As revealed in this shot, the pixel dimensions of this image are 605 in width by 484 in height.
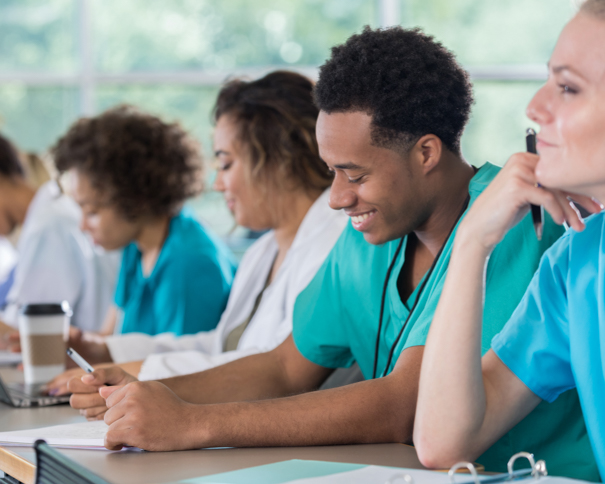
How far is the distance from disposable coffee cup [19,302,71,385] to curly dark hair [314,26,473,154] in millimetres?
800

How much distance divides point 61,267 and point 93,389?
1442mm

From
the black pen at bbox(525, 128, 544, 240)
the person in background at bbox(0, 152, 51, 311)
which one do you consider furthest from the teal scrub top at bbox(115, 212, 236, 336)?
the black pen at bbox(525, 128, 544, 240)

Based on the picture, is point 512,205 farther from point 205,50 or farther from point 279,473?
point 205,50

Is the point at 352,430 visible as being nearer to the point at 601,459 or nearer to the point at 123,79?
the point at 601,459

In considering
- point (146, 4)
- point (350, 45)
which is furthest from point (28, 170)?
point (350, 45)

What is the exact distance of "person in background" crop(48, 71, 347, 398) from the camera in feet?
5.69

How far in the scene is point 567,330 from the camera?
0.94 metres

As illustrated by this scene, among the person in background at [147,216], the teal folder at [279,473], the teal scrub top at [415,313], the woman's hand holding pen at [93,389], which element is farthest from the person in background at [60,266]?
the teal folder at [279,473]

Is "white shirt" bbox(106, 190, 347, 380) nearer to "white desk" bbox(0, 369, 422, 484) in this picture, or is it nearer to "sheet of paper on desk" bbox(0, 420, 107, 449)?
"sheet of paper on desk" bbox(0, 420, 107, 449)

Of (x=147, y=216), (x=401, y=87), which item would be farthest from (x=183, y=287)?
(x=401, y=87)

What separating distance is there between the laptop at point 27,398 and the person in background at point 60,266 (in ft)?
3.31

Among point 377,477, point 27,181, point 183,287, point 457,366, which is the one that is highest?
point 27,181

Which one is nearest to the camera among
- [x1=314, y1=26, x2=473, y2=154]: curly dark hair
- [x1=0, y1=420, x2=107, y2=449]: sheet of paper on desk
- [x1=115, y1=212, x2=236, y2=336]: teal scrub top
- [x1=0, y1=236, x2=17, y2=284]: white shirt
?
[x1=0, y1=420, x2=107, y2=449]: sheet of paper on desk

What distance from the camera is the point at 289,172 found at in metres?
1.85
